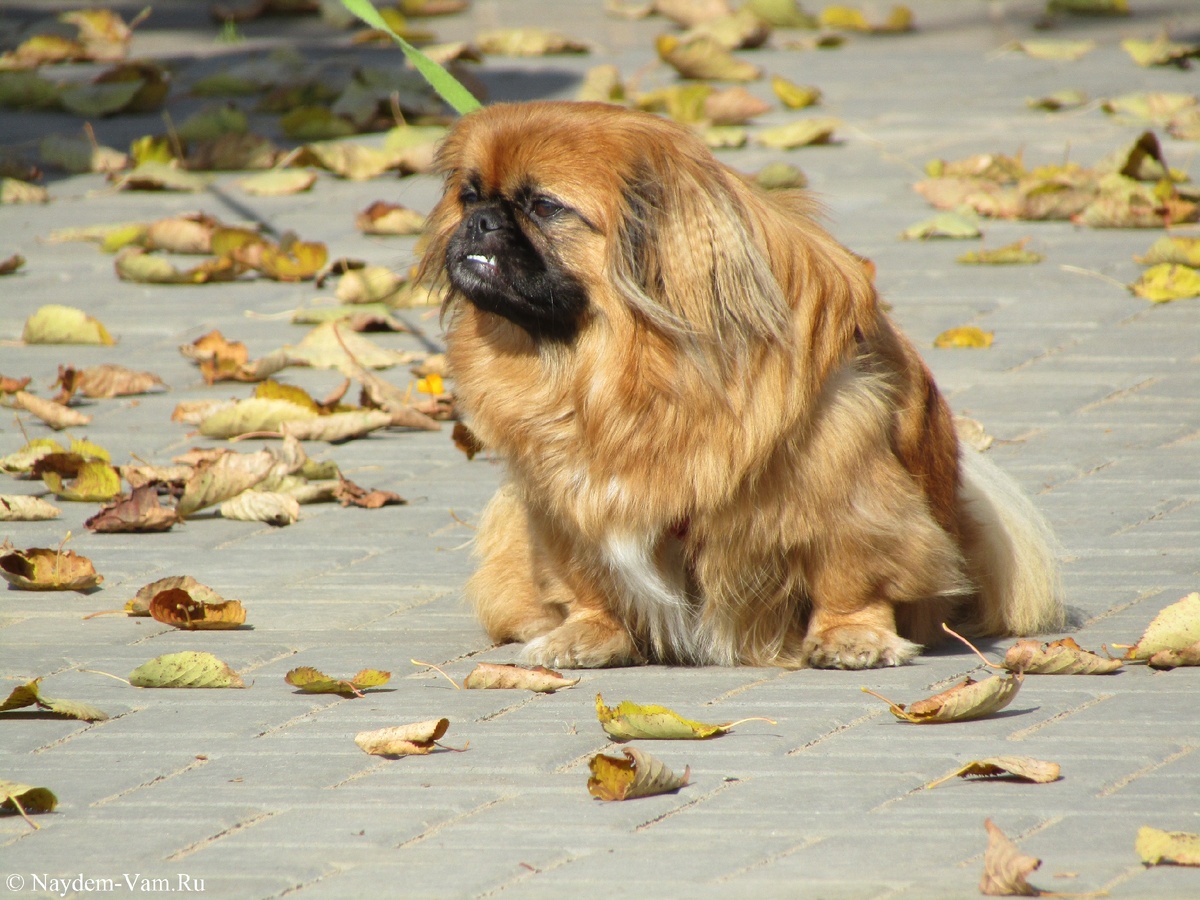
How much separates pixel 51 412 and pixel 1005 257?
4013 millimetres

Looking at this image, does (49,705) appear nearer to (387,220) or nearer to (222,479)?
(222,479)

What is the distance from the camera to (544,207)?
3604 millimetres

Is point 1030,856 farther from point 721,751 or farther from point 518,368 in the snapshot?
point 518,368

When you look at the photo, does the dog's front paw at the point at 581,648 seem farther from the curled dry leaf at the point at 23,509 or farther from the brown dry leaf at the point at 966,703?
the curled dry leaf at the point at 23,509

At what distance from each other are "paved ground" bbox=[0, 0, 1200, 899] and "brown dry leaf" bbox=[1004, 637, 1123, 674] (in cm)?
5

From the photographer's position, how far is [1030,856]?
245 cm

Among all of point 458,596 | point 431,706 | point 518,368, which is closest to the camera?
point 431,706

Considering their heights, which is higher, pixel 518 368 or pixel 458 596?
pixel 518 368

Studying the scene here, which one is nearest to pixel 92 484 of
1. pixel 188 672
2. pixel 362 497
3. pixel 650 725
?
pixel 362 497

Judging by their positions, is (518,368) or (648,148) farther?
(518,368)

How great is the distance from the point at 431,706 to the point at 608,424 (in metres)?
0.77

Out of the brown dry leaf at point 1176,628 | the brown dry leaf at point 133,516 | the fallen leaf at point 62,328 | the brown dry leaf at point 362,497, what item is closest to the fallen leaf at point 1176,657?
the brown dry leaf at point 1176,628

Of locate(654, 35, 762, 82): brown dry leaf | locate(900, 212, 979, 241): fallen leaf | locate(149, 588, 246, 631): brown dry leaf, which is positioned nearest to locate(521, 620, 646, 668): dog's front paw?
locate(149, 588, 246, 631): brown dry leaf

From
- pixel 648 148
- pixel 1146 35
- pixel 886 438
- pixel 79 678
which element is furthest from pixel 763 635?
pixel 1146 35
